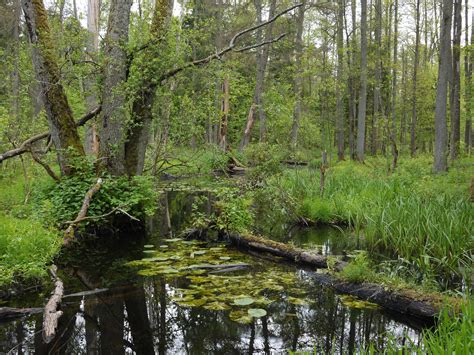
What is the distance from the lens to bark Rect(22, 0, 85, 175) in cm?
736

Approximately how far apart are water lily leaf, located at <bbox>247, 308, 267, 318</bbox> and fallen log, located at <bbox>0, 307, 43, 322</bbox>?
84.2 inches

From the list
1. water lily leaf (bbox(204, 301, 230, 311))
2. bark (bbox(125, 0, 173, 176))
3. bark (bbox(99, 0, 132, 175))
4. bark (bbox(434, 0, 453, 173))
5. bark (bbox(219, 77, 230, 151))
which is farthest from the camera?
bark (bbox(219, 77, 230, 151))

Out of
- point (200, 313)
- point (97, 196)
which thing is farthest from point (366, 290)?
point (97, 196)

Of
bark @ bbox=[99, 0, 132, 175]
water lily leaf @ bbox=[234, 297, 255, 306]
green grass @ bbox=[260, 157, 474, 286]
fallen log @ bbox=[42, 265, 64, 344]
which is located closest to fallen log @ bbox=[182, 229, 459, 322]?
green grass @ bbox=[260, 157, 474, 286]

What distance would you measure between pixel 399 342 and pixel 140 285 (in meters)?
3.02

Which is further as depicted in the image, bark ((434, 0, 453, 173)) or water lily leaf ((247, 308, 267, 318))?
bark ((434, 0, 453, 173))

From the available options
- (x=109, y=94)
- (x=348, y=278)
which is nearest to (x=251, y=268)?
(x=348, y=278)

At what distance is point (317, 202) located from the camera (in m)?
9.16

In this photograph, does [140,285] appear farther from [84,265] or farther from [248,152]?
[248,152]

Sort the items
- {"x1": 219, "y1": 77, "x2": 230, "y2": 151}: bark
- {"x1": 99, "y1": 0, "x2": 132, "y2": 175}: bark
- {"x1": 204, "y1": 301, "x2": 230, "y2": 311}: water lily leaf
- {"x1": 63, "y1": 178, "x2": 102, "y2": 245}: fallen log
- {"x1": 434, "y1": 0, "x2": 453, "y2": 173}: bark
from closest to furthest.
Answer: {"x1": 204, "y1": 301, "x2": 230, "y2": 311}: water lily leaf < {"x1": 63, "y1": 178, "x2": 102, "y2": 245}: fallen log < {"x1": 99, "y1": 0, "x2": 132, "y2": 175}: bark < {"x1": 434, "y1": 0, "x2": 453, "y2": 173}: bark < {"x1": 219, "y1": 77, "x2": 230, "y2": 151}: bark

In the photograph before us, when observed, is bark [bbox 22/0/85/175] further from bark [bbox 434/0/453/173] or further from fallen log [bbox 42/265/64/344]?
bark [bbox 434/0/453/173]

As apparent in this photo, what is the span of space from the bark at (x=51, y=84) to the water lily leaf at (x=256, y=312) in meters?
4.62

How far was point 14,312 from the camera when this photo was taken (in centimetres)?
407

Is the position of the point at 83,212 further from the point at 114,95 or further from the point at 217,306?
the point at 217,306
